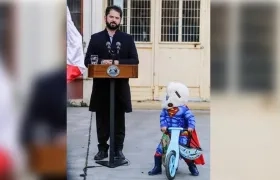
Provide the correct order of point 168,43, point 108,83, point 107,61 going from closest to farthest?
1. point 107,61
2. point 108,83
3. point 168,43

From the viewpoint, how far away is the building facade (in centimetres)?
941

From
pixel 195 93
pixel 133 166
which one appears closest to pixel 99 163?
pixel 133 166

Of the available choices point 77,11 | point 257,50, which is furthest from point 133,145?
point 257,50

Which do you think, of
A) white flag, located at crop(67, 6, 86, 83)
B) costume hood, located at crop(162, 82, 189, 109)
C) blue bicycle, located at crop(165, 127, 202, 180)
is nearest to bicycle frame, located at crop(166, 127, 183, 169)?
blue bicycle, located at crop(165, 127, 202, 180)

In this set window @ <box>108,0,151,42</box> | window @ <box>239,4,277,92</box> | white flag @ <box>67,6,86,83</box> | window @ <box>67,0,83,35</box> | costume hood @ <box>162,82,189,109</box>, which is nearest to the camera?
window @ <box>239,4,277,92</box>

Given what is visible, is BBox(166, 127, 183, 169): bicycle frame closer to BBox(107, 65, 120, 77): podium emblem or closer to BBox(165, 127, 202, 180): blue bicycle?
BBox(165, 127, 202, 180): blue bicycle

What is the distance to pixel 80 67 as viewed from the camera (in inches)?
200

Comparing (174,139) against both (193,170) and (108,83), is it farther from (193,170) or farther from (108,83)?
(108,83)

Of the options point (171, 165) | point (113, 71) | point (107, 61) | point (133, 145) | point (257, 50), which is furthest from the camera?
point (133, 145)

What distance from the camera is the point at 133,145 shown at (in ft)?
20.6

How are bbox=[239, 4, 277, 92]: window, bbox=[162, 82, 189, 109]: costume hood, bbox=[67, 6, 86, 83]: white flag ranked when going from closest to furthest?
1. bbox=[239, 4, 277, 92]: window
2. bbox=[162, 82, 189, 109]: costume hood
3. bbox=[67, 6, 86, 83]: white flag

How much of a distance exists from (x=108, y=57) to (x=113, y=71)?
13.0 inches

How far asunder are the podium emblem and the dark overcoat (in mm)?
188

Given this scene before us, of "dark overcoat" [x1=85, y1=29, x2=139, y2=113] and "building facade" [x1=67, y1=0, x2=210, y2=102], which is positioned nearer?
"dark overcoat" [x1=85, y1=29, x2=139, y2=113]
